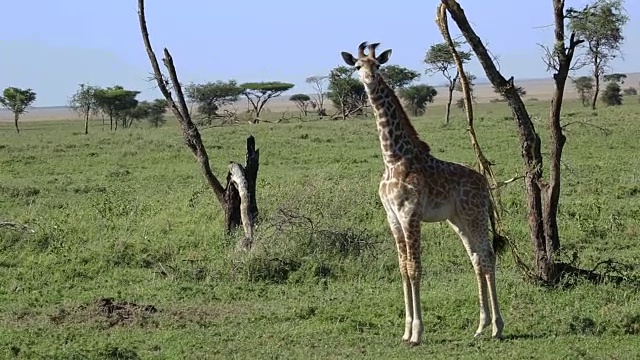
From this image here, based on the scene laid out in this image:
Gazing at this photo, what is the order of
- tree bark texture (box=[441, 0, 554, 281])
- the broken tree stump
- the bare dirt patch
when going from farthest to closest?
the broken tree stump → tree bark texture (box=[441, 0, 554, 281]) → the bare dirt patch

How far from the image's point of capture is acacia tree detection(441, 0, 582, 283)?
27.3 ft

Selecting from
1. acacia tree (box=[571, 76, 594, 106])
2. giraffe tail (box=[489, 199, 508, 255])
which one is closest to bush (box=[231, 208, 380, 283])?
giraffe tail (box=[489, 199, 508, 255])

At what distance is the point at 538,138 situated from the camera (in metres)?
8.41

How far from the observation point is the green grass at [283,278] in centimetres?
694

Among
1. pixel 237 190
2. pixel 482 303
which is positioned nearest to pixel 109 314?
pixel 482 303

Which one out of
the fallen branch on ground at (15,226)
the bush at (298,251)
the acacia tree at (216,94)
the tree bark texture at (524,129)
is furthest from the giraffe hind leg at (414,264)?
the acacia tree at (216,94)

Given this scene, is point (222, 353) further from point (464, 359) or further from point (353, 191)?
point (353, 191)

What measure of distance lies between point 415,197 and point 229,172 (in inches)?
211

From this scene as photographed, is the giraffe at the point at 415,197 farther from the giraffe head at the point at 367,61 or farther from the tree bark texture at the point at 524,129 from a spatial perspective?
the tree bark texture at the point at 524,129

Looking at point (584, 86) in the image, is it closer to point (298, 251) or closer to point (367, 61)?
point (298, 251)

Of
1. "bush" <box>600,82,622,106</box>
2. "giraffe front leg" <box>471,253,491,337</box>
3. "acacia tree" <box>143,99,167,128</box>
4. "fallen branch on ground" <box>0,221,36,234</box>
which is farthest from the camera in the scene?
"acacia tree" <box>143,99,167,128</box>

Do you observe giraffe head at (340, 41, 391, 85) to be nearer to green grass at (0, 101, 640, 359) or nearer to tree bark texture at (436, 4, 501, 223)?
tree bark texture at (436, 4, 501, 223)

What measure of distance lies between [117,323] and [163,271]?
2126mm

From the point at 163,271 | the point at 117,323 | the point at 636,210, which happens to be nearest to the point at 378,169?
the point at 636,210
